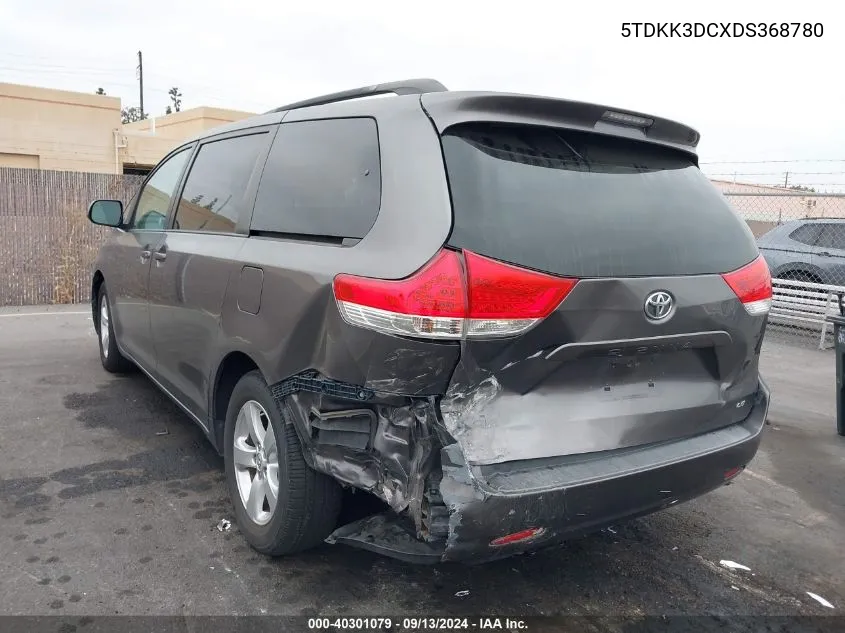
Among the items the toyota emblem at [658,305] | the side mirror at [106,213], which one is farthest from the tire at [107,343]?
the toyota emblem at [658,305]

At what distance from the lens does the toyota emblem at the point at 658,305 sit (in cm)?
237

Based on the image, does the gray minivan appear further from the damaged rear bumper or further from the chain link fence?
the chain link fence

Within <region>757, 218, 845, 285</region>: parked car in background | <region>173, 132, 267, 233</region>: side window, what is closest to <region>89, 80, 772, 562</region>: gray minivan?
<region>173, 132, 267, 233</region>: side window

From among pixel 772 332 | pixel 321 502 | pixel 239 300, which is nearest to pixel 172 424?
pixel 239 300

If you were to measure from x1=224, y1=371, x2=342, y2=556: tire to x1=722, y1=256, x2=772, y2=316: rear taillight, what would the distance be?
1.76 m

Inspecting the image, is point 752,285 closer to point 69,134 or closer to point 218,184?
point 218,184

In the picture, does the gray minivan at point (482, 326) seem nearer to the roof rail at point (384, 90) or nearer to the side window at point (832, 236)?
the roof rail at point (384, 90)

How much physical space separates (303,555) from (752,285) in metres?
2.23

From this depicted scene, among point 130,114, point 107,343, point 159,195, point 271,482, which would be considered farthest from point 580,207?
point 130,114

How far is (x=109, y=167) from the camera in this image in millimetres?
21406

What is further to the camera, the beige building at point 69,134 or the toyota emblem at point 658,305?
the beige building at point 69,134

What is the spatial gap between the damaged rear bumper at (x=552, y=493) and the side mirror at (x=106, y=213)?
3327 mm

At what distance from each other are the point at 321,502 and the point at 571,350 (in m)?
1.16

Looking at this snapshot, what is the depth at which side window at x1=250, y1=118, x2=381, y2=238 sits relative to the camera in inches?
98.3
